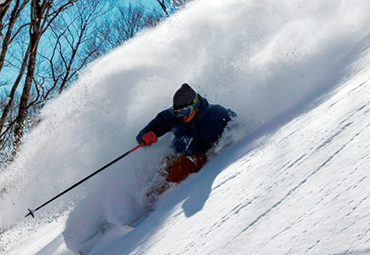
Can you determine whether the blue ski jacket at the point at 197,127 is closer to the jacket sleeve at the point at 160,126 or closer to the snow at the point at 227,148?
the jacket sleeve at the point at 160,126

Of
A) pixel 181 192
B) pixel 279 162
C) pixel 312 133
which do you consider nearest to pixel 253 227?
pixel 279 162

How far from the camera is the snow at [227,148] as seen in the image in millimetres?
1499

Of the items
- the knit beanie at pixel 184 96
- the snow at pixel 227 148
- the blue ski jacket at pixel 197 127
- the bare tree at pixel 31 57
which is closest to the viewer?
the snow at pixel 227 148

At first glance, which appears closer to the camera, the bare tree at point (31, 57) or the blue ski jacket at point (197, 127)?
the blue ski jacket at point (197, 127)

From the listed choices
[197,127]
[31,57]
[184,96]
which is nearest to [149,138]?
[197,127]

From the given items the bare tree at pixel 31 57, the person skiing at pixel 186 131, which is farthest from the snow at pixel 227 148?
the bare tree at pixel 31 57

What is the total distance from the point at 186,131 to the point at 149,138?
380mm

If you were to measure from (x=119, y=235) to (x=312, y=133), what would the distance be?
1792 mm

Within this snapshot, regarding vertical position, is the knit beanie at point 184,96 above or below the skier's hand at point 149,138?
above

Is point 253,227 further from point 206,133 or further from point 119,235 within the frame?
point 206,133

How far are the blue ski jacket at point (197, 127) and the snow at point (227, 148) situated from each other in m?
0.25

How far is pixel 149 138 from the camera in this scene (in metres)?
3.57

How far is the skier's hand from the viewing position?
3572mm

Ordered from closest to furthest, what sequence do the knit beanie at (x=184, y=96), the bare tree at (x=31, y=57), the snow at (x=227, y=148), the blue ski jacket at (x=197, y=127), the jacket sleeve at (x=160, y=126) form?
the snow at (x=227, y=148)
the knit beanie at (x=184, y=96)
the blue ski jacket at (x=197, y=127)
the jacket sleeve at (x=160, y=126)
the bare tree at (x=31, y=57)
